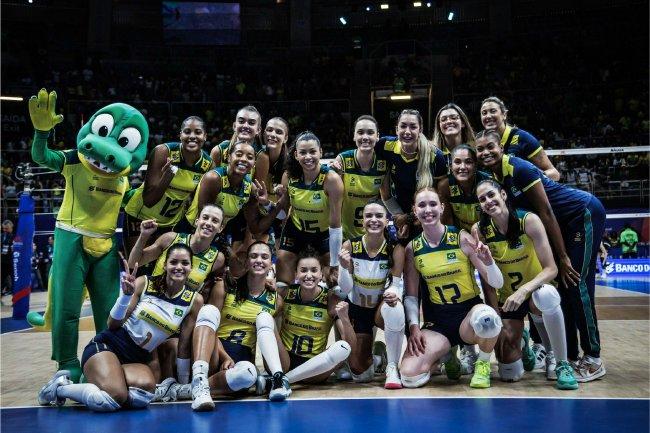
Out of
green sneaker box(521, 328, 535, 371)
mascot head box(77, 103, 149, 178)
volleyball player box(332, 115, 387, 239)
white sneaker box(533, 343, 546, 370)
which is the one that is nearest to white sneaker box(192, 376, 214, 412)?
mascot head box(77, 103, 149, 178)

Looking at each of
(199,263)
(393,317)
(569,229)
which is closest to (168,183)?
(199,263)

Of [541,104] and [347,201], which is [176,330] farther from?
[541,104]

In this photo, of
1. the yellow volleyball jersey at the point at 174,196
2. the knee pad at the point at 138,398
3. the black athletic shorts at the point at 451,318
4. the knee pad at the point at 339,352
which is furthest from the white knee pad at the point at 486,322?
the yellow volleyball jersey at the point at 174,196

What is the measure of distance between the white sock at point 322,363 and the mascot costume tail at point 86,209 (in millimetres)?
1686

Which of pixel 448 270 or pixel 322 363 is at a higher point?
pixel 448 270

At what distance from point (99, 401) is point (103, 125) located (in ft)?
7.36

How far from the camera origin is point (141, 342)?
4.63 meters

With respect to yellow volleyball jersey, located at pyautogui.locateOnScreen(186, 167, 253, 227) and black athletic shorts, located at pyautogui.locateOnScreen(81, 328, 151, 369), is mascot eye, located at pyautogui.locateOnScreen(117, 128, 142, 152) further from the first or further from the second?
black athletic shorts, located at pyautogui.locateOnScreen(81, 328, 151, 369)

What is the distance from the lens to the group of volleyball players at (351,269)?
4.67 metres

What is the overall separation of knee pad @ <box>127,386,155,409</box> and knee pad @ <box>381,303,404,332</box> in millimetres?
1825

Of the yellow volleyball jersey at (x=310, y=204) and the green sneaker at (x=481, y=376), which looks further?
the yellow volleyball jersey at (x=310, y=204)

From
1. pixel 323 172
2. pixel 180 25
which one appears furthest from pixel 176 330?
pixel 180 25

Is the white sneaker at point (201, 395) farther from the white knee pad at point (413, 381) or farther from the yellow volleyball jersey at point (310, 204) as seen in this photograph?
the yellow volleyball jersey at point (310, 204)

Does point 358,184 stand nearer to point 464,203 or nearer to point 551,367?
point 464,203
